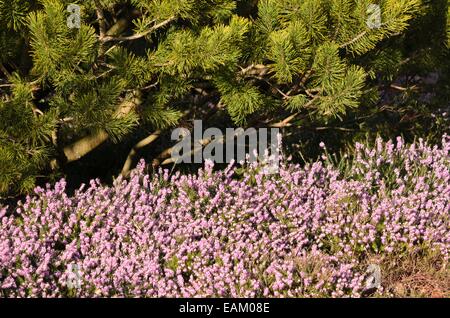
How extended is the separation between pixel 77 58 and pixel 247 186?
1435 millimetres

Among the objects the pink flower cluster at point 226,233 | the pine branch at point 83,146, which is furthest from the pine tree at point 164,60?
the pine branch at point 83,146

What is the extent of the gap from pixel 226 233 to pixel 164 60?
1.14 metres

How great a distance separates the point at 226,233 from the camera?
4578 millimetres

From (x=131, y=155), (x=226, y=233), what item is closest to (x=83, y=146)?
(x=131, y=155)

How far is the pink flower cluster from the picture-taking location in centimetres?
416

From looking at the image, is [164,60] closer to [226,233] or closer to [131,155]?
[226,233]

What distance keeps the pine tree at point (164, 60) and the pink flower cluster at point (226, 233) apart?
46 centimetres

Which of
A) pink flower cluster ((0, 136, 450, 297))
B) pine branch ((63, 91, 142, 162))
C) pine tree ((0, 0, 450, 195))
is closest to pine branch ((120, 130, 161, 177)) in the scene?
pine branch ((63, 91, 142, 162))

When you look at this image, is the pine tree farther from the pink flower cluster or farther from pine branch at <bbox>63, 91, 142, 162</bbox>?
pine branch at <bbox>63, 91, 142, 162</bbox>

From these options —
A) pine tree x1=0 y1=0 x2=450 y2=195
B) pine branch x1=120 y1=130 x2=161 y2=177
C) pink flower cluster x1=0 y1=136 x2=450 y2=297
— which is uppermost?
pine tree x1=0 y1=0 x2=450 y2=195

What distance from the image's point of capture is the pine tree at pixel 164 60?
4.26 meters

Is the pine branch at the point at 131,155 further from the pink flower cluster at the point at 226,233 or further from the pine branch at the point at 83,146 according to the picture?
the pink flower cluster at the point at 226,233

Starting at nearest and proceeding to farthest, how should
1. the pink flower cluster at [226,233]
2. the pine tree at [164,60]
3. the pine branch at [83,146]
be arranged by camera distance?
the pink flower cluster at [226,233], the pine tree at [164,60], the pine branch at [83,146]

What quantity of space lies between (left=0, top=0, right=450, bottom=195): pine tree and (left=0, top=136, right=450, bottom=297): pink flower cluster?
18.0 inches
